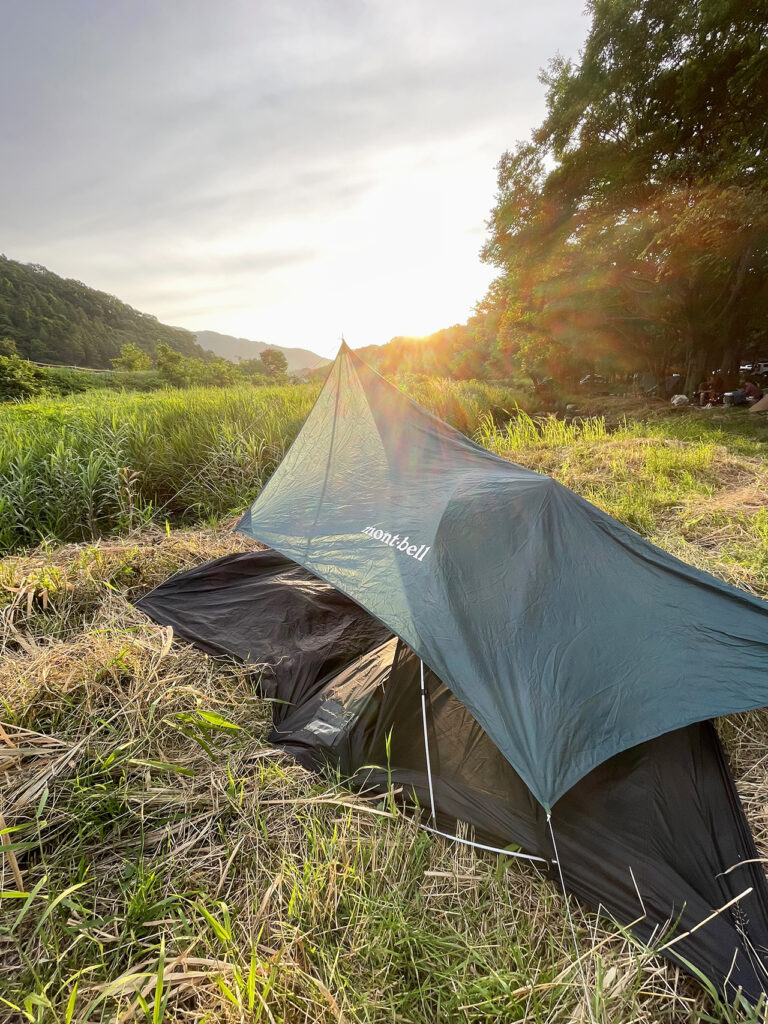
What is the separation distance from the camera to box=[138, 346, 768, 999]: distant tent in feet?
4.63

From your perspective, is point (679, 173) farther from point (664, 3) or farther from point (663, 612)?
point (663, 612)

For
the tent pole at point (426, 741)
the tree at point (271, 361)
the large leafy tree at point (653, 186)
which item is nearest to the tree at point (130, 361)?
the tree at point (271, 361)

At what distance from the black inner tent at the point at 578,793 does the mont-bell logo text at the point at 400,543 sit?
1.50ft

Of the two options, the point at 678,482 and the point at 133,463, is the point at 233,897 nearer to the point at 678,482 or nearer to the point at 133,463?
the point at 133,463

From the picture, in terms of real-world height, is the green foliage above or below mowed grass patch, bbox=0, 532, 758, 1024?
above

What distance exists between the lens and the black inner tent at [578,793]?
130cm

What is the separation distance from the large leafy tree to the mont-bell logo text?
1247 centimetres

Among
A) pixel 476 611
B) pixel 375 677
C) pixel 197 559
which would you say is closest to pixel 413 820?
pixel 375 677

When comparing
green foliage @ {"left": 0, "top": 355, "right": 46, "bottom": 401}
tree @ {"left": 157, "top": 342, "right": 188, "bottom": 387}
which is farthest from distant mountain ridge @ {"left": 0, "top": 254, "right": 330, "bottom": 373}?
green foliage @ {"left": 0, "top": 355, "right": 46, "bottom": 401}

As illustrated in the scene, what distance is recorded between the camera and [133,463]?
465 cm

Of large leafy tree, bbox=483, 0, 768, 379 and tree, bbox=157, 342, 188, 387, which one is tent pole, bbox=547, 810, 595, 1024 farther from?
tree, bbox=157, 342, 188, 387

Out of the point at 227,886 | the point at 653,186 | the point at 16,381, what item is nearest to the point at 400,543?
the point at 227,886

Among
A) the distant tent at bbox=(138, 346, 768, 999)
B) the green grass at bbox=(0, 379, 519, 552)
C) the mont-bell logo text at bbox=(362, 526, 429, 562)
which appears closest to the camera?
the distant tent at bbox=(138, 346, 768, 999)

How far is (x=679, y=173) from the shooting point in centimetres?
1104
